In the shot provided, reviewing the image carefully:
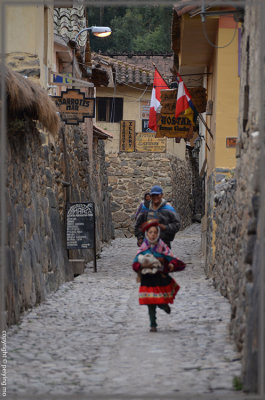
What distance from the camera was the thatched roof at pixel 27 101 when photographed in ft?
24.5

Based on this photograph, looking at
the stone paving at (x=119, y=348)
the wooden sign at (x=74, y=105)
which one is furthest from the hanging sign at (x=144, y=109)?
the stone paving at (x=119, y=348)

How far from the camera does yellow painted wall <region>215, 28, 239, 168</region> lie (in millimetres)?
12023

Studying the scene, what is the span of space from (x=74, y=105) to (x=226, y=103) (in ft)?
9.78

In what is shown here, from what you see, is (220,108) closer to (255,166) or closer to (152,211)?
(152,211)

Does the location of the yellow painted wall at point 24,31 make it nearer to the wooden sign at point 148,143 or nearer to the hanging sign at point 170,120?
the hanging sign at point 170,120

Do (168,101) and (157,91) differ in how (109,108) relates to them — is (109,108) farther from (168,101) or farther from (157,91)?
(168,101)

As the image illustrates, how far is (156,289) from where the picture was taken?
7.21 metres

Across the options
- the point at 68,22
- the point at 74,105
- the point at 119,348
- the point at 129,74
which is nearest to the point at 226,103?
the point at 74,105

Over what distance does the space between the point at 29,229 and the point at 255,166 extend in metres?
4.77

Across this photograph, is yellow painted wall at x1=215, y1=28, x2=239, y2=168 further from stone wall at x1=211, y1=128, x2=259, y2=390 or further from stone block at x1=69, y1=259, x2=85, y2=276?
stone wall at x1=211, y1=128, x2=259, y2=390

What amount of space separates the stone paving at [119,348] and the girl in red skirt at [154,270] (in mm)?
365

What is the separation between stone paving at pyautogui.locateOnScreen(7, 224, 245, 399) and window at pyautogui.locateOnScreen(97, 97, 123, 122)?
16.6 metres

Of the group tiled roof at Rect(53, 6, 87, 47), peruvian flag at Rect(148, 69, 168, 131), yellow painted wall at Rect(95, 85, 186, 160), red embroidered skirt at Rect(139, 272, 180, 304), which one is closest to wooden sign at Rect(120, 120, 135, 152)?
yellow painted wall at Rect(95, 85, 186, 160)

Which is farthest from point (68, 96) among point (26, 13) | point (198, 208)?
point (198, 208)
